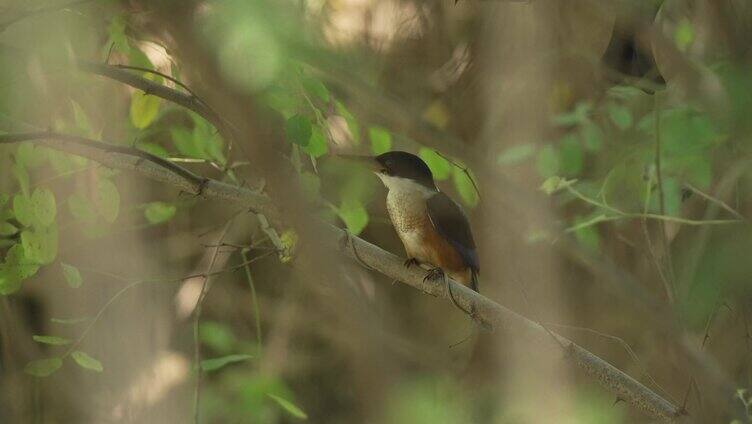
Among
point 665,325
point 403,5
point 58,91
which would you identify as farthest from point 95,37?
point 403,5

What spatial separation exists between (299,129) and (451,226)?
35cm

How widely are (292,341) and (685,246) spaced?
2.63 ft

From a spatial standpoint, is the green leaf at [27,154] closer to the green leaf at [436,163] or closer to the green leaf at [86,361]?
the green leaf at [86,361]

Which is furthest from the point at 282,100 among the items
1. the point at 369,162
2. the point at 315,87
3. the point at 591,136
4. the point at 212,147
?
the point at 591,136

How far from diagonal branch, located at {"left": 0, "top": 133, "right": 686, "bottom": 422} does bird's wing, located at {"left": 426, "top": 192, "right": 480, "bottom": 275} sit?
197 millimetres

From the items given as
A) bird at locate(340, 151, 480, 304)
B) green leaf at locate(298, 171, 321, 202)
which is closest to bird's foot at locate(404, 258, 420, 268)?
bird at locate(340, 151, 480, 304)

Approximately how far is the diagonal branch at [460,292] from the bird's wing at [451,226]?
20 centimetres

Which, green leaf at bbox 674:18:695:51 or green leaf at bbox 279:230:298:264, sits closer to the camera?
green leaf at bbox 279:230:298:264

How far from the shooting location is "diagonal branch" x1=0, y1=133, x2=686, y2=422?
786mm

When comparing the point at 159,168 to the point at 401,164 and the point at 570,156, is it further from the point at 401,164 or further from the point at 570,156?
the point at 570,156

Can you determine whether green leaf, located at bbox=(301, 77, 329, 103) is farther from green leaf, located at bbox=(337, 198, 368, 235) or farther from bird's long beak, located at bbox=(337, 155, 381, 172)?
green leaf, located at bbox=(337, 198, 368, 235)

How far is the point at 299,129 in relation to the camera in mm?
741

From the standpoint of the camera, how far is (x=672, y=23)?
1202 mm

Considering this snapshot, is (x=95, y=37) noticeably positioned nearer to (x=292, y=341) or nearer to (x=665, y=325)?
(x=665, y=325)
